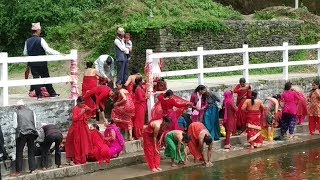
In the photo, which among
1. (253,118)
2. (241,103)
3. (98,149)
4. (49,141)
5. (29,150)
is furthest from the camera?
(241,103)

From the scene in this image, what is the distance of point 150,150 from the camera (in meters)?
12.7

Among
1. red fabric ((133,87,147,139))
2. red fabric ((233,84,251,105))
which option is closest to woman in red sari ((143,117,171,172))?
red fabric ((133,87,147,139))

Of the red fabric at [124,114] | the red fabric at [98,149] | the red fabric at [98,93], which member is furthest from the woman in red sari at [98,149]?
the red fabric at [98,93]

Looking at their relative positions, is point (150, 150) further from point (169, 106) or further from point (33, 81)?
point (33, 81)

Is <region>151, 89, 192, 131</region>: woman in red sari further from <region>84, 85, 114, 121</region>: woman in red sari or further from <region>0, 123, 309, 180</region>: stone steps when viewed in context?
<region>84, 85, 114, 121</region>: woman in red sari

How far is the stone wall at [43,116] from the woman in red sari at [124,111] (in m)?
0.99

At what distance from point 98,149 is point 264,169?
3.35 metres

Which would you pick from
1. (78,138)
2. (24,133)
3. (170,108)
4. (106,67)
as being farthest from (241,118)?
(24,133)

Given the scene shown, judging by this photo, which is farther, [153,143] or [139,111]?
[139,111]

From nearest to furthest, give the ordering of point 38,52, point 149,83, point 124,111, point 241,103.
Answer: point 124,111 < point 38,52 < point 149,83 < point 241,103

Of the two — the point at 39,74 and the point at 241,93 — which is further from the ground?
the point at 39,74

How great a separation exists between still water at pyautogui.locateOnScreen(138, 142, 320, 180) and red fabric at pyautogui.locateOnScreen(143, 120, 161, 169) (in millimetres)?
330

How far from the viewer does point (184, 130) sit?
1389cm

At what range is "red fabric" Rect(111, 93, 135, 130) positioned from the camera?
1377 centimetres
